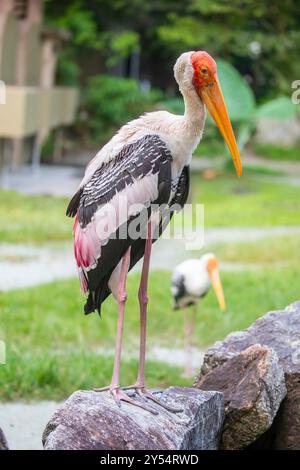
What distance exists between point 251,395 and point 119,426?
630 millimetres

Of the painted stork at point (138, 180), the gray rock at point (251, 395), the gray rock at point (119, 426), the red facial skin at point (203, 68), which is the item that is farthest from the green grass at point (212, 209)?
the red facial skin at point (203, 68)

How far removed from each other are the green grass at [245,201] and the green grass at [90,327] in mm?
2550

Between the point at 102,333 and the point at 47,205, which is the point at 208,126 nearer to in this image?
the point at 47,205

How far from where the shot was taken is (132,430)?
3201mm

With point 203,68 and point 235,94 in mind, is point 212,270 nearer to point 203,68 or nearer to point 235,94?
point 203,68

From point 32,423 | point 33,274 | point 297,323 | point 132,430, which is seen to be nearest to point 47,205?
point 33,274

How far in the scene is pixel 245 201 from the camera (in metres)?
12.9

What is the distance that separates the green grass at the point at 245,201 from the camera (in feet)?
37.2

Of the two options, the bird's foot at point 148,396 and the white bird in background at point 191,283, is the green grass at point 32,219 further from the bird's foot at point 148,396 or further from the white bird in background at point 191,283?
the bird's foot at point 148,396

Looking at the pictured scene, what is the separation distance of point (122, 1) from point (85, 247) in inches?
608

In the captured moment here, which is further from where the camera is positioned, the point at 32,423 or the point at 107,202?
the point at 32,423

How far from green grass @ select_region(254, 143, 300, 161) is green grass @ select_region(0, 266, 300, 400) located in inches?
392

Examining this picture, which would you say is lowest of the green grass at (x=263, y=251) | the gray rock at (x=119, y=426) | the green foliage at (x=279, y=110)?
the gray rock at (x=119, y=426)

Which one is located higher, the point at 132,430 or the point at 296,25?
the point at 296,25
